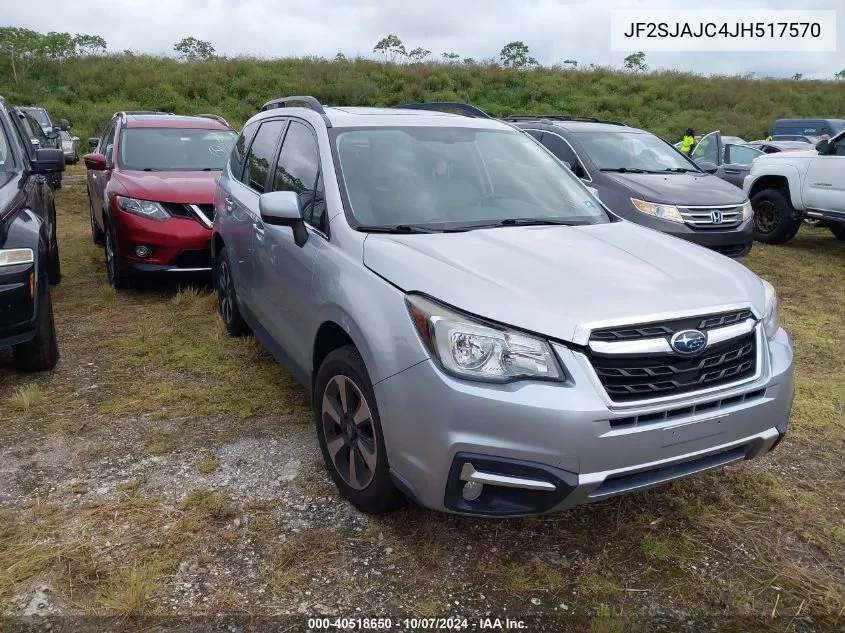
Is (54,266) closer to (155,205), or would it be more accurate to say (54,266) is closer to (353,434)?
(155,205)

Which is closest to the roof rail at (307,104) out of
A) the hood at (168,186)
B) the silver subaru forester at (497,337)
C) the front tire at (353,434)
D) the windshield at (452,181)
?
the silver subaru forester at (497,337)

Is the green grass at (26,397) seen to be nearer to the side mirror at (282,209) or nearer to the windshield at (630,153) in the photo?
the side mirror at (282,209)

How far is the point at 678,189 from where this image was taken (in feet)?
25.2

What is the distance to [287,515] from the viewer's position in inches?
117

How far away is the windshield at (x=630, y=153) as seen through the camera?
8.17 m

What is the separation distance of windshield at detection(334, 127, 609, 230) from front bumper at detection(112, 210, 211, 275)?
9.95ft

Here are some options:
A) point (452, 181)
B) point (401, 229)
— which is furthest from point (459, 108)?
point (401, 229)

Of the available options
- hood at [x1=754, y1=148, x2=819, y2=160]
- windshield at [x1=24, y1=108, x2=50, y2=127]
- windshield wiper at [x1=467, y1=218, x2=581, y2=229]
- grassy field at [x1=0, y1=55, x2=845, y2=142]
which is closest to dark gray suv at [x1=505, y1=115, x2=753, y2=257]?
hood at [x1=754, y1=148, x2=819, y2=160]

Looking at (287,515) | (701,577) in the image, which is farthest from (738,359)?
(287,515)

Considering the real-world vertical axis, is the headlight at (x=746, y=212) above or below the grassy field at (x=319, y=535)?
above

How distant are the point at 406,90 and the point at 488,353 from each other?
29.6 m

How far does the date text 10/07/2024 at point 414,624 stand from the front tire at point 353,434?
50 centimetres

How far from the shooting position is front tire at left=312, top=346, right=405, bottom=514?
2.68 m

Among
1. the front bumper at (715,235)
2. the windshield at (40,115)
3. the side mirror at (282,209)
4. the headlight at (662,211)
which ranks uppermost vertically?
the windshield at (40,115)
